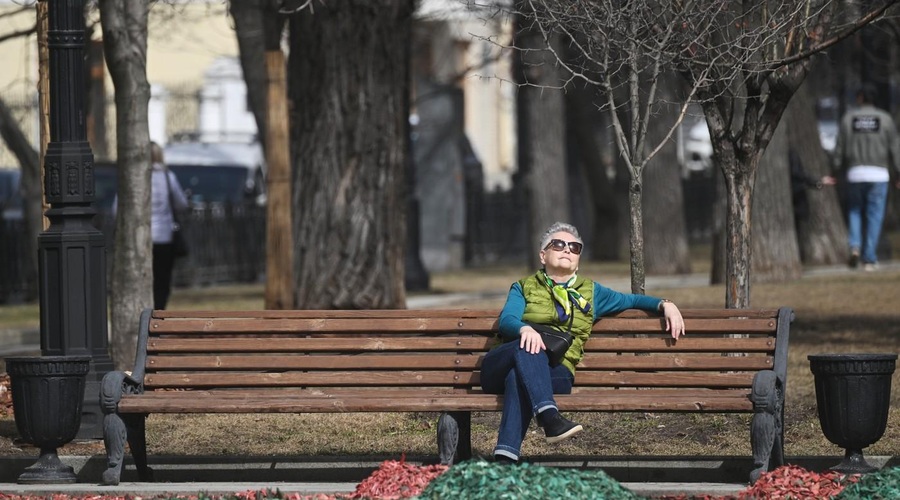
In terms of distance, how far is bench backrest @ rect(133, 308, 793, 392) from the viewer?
758 cm

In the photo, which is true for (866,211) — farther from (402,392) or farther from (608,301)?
(402,392)

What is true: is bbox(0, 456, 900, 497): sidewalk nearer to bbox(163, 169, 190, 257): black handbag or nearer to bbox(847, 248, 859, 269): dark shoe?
bbox(163, 169, 190, 257): black handbag

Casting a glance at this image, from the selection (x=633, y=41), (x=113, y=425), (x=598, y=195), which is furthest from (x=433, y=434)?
(x=598, y=195)

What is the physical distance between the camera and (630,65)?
8406mm

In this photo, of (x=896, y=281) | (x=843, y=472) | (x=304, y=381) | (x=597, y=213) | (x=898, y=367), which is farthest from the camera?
(x=597, y=213)

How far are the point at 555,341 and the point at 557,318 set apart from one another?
0.19m

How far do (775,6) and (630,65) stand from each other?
3.43ft

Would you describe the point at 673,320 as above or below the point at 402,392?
above

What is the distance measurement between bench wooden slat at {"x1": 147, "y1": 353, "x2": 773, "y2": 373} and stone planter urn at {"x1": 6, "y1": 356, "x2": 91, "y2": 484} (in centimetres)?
49

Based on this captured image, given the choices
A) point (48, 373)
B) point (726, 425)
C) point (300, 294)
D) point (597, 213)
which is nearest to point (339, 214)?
point (300, 294)

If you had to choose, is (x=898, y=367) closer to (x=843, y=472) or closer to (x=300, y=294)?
(x=843, y=472)

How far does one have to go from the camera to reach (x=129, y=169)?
34.7ft

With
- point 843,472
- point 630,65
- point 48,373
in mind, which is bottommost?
point 843,472

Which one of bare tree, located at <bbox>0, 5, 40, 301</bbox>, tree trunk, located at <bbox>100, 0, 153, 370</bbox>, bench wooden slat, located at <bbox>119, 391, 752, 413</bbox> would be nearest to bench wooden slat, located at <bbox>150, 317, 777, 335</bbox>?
bench wooden slat, located at <bbox>119, 391, 752, 413</bbox>
